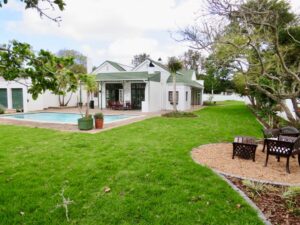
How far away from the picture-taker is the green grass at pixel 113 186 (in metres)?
3.47

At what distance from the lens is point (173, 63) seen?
58.6 feet

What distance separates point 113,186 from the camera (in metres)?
4.50

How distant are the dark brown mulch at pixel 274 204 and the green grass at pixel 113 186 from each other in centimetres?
29

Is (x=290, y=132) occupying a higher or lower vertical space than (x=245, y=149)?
higher

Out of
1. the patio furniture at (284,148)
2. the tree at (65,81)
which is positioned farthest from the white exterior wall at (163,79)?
the tree at (65,81)

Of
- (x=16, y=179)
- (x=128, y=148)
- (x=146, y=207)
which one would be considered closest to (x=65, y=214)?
(x=146, y=207)

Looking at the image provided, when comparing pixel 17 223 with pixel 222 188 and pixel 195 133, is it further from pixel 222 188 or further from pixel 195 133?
pixel 195 133

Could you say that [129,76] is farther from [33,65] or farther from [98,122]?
[33,65]

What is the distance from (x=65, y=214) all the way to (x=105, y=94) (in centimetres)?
2174

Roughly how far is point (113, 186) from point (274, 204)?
9.73 ft

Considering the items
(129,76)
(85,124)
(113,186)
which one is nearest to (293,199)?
(113,186)

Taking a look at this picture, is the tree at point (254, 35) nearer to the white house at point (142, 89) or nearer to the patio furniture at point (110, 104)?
the white house at point (142, 89)

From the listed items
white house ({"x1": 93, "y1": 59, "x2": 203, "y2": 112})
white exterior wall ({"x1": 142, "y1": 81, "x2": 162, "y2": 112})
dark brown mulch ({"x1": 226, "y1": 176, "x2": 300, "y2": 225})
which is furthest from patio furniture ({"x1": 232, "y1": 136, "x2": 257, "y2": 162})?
white house ({"x1": 93, "y1": 59, "x2": 203, "y2": 112})

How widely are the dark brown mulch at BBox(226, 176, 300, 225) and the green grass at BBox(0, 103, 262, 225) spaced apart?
292 millimetres
